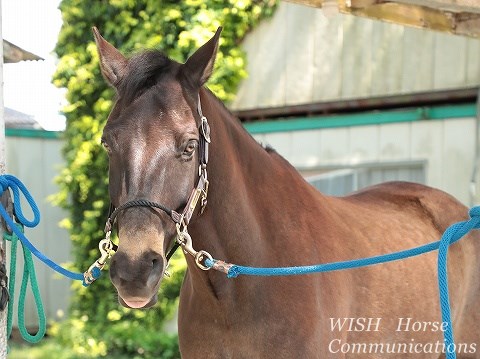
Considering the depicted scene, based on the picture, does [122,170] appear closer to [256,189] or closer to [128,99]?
[128,99]

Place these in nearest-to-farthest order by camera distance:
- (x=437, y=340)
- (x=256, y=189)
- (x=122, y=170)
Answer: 1. (x=122, y=170)
2. (x=256, y=189)
3. (x=437, y=340)

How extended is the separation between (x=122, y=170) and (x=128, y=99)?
0.91ft

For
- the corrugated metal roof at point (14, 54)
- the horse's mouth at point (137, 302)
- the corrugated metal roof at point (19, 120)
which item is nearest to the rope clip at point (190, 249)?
the horse's mouth at point (137, 302)

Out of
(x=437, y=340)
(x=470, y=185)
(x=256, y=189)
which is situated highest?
(x=256, y=189)

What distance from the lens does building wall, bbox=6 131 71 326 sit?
26.6ft

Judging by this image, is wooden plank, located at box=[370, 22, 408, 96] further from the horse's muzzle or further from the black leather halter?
the horse's muzzle

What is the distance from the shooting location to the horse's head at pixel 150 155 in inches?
89.6

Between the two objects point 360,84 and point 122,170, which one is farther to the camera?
point 360,84

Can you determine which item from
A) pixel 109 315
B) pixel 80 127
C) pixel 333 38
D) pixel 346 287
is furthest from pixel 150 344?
pixel 346 287

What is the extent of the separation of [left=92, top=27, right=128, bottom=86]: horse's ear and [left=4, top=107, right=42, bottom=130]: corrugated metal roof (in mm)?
5234

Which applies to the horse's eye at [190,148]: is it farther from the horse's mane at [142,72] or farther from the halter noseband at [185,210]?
the horse's mane at [142,72]

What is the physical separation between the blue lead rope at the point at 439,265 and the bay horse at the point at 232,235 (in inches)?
5.1

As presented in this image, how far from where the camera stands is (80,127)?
7336 millimetres

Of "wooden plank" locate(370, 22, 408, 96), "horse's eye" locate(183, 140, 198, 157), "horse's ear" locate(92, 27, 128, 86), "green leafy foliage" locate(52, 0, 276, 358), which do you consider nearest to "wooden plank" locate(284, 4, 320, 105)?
"green leafy foliage" locate(52, 0, 276, 358)
